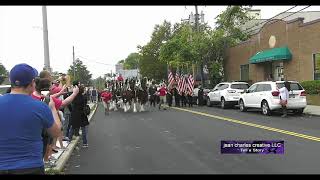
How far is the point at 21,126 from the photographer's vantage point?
4.50 metres

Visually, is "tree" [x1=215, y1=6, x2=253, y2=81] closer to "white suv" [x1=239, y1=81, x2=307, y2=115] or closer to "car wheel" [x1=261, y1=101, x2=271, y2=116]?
"white suv" [x1=239, y1=81, x2=307, y2=115]

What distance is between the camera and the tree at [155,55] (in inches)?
2936

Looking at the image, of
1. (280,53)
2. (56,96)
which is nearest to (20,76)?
(56,96)

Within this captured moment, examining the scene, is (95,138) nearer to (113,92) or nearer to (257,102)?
(257,102)

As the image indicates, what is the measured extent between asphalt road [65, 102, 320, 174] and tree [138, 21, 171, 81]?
2205 inches

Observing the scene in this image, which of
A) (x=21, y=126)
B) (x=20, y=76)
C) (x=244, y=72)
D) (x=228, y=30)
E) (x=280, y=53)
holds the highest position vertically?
(x=228, y=30)

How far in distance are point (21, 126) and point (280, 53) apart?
29.5m

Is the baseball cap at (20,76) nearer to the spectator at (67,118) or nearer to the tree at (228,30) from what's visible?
the spectator at (67,118)

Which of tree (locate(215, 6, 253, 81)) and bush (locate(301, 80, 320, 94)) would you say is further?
tree (locate(215, 6, 253, 81))

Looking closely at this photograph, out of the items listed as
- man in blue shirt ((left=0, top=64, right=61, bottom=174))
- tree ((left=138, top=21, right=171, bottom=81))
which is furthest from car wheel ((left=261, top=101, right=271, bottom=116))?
tree ((left=138, top=21, right=171, bottom=81))

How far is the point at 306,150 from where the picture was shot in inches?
456

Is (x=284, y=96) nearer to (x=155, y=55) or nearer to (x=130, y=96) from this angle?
(x=130, y=96)

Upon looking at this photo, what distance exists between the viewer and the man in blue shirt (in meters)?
4.45

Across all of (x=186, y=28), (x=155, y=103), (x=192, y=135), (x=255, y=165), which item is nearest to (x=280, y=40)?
(x=155, y=103)
